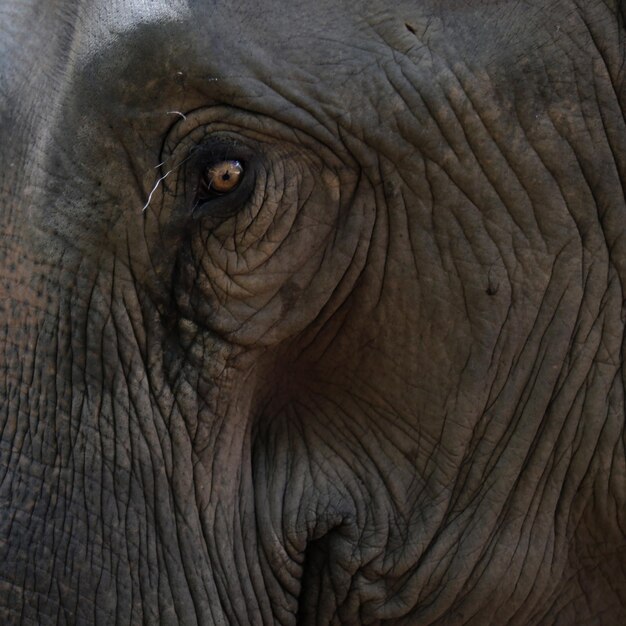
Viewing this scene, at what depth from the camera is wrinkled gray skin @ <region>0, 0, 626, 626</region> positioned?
93.6 inches

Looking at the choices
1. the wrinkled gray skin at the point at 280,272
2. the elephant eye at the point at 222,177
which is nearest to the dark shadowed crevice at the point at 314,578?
the wrinkled gray skin at the point at 280,272

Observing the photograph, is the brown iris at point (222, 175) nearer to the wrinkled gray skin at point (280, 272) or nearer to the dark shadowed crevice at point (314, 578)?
the wrinkled gray skin at point (280, 272)

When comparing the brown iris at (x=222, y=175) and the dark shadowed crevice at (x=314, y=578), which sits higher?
the brown iris at (x=222, y=175)

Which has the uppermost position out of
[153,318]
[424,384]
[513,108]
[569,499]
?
[513,108]

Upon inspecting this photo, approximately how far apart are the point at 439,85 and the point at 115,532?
106 centimetres

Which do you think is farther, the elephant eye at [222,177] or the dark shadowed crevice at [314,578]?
the dark shadowed crevice at [314,578]

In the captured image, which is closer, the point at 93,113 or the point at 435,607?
the point at 93,113

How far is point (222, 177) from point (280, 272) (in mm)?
218

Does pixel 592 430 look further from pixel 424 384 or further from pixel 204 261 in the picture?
pixel 204 261

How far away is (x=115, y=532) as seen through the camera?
2.38m

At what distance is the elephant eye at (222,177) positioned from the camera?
7.81 ft

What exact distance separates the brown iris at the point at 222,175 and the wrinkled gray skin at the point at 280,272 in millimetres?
28

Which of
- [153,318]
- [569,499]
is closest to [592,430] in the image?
[569,499]

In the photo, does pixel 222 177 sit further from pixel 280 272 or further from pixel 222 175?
pixel 280 272
